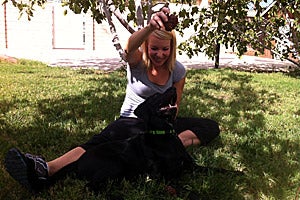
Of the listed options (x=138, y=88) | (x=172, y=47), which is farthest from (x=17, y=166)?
(x=172, y=47)

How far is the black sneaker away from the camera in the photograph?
219 centimetres

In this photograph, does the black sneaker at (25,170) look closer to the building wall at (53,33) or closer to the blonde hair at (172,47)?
the blonde hair at (172,47)

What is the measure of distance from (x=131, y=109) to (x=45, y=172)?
839mm

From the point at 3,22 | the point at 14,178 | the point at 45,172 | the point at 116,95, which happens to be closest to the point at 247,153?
the point at 45,172

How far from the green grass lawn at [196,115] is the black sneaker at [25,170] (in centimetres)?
7

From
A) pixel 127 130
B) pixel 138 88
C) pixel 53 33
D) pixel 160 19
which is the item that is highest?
pixel 53 33

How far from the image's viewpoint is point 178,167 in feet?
8.07

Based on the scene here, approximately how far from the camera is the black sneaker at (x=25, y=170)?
219cm

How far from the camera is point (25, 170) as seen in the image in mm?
2203

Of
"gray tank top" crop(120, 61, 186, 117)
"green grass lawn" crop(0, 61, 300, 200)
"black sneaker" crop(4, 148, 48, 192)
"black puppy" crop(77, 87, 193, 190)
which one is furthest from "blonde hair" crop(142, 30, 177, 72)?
"black sneaker" crop(4, 148, 48, 192)

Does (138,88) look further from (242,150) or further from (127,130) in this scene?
(242,150)

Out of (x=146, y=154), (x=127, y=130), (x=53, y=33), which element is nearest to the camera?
(x=146, y=154)

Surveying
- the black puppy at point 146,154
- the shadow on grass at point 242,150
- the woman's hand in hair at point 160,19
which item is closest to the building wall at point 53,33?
the shadow on grass at point 242,150

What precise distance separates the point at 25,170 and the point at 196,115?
2.40m
